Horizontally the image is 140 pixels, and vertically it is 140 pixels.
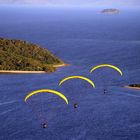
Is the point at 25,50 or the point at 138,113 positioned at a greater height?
the point at 25,50

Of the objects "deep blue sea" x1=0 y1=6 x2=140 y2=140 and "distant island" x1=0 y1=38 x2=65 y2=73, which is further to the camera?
"distant island" x1=0 y1=38 x2=65 y2=73

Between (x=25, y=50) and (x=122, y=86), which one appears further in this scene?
(x=25, y=50)

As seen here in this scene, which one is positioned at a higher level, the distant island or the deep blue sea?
the distant island

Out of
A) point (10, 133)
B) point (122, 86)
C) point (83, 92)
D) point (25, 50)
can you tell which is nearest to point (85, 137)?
point (10, 133)

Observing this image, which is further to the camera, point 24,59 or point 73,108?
point 24,59

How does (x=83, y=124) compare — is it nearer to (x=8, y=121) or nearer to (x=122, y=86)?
(x=8, y=121)

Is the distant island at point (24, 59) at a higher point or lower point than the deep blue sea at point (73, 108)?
higher

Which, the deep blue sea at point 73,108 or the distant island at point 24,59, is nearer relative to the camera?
the deep blue sea at point 73,108

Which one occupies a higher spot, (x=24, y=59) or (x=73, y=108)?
(x=24, y=59)
